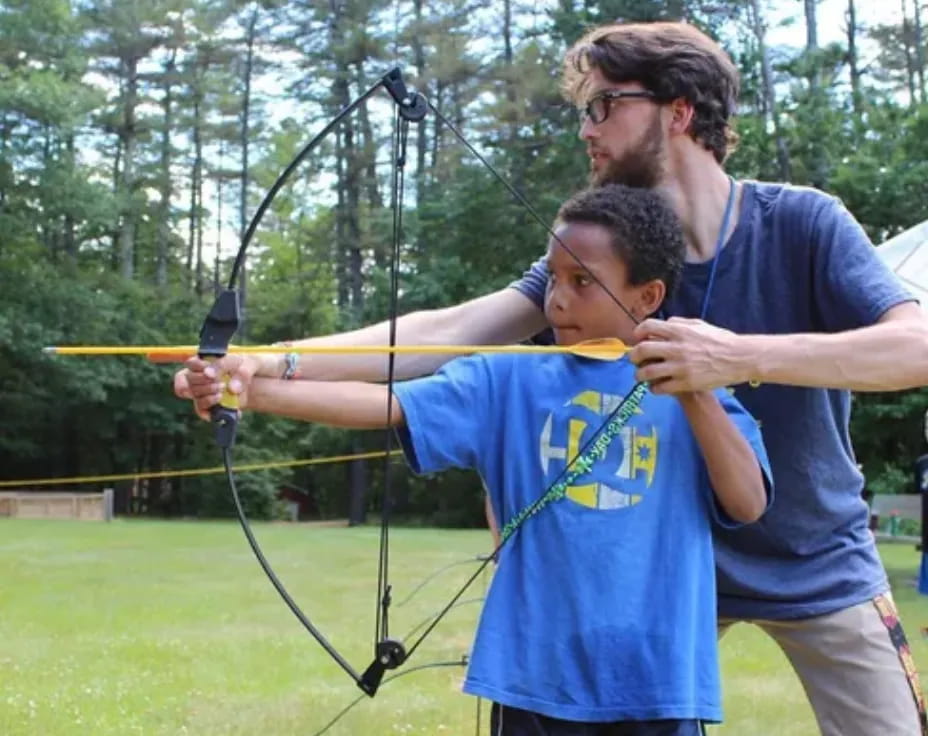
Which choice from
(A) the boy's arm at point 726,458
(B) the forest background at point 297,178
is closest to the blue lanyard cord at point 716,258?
(A) the boy's arm at point 726,458

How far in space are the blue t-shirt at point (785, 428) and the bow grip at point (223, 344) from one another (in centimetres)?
82

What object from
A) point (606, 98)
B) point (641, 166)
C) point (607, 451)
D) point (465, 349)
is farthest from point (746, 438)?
point (606, 98)

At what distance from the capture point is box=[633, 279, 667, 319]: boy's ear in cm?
207

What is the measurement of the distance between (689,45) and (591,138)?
0.27m

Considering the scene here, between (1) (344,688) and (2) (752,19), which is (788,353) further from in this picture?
(2) (752,19)

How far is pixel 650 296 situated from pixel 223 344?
0.71m

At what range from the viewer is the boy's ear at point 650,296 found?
6.79 ft

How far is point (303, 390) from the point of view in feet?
6.17

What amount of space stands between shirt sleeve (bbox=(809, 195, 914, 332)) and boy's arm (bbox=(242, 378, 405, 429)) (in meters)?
0.80

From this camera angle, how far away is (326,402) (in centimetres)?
189

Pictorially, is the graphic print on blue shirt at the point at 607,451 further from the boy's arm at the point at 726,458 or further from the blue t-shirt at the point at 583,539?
the boy's arm at the point at 726,458

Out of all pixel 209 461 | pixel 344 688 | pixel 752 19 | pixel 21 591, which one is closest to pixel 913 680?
pixel 344 688

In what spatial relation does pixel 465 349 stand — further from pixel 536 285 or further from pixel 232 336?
pixel 536 285

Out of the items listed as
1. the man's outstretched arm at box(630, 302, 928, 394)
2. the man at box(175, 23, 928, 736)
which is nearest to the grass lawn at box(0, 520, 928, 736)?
the man at box(175, 23, 928, 736)
